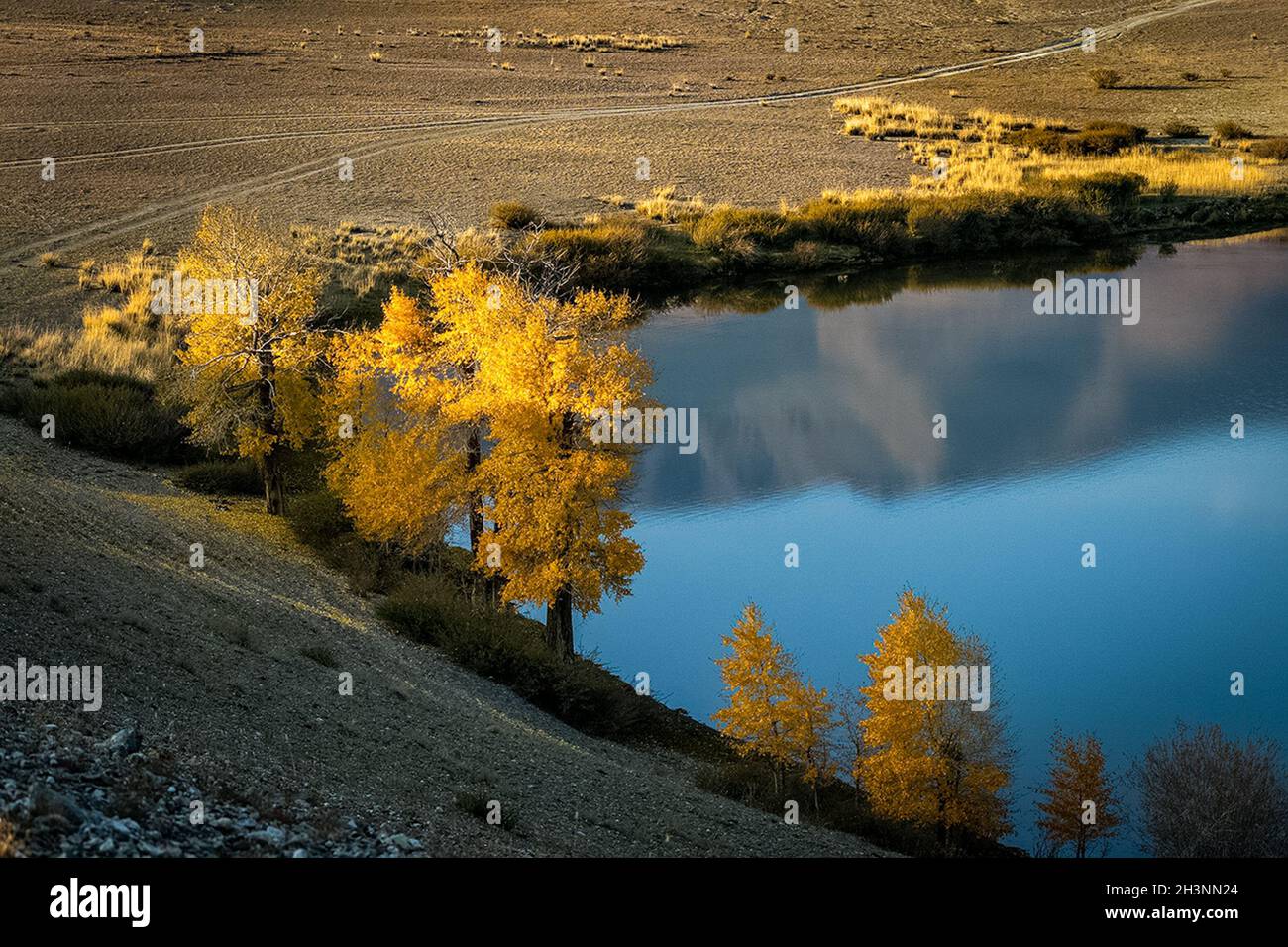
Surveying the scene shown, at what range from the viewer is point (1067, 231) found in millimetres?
55156

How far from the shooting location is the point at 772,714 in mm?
20219

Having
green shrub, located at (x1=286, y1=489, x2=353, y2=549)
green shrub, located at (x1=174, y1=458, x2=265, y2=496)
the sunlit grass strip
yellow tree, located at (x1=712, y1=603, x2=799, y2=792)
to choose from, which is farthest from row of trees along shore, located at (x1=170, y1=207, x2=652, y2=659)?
the sunlit grass strip

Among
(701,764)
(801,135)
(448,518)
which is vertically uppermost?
(801,135)

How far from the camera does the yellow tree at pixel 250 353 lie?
25.7 metres

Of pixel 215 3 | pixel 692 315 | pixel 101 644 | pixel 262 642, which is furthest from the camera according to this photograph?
pixel 215 3

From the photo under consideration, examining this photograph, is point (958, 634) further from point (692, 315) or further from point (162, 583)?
point (692, 315)

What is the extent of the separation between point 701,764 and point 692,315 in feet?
90.5

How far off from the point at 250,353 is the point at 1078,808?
1645 cm

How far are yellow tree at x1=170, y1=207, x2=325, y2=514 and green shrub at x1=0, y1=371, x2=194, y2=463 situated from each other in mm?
2729

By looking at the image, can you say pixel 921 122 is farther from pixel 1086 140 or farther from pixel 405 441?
pixel 405 441

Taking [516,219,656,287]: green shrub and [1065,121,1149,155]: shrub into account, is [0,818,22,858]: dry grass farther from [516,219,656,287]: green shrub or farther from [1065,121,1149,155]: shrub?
[1065,121,1149,155]: shrub

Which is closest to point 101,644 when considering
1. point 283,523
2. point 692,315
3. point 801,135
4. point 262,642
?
point 262,642

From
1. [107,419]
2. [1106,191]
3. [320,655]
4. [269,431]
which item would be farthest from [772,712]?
[1106,191]

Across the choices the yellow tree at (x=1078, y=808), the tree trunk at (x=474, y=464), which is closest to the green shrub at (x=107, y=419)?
the tree trunk at (x=474, y=464)
